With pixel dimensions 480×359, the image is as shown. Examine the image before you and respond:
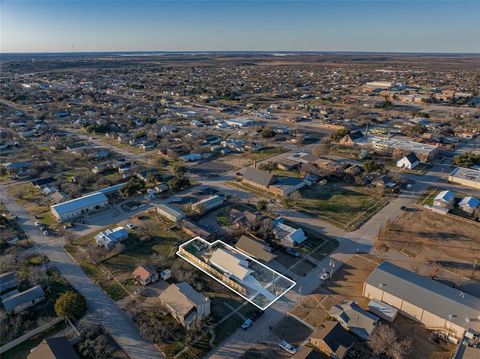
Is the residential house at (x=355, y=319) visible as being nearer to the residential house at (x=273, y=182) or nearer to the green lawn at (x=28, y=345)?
the green lawn at (x=28, y=345)

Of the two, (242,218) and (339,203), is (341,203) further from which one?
(242,218)

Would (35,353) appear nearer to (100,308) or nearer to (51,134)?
(100,308)

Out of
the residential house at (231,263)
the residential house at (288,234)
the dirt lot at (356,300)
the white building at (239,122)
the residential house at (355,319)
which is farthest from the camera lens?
the white building at (239,122)

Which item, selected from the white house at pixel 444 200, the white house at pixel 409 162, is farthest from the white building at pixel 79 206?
the white house at pixel 409 162

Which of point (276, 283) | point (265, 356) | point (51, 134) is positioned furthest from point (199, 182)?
point (51, 134)

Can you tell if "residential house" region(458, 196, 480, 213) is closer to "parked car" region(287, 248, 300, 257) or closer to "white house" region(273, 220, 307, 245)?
"white house" region(273, 220, 307, 245)
